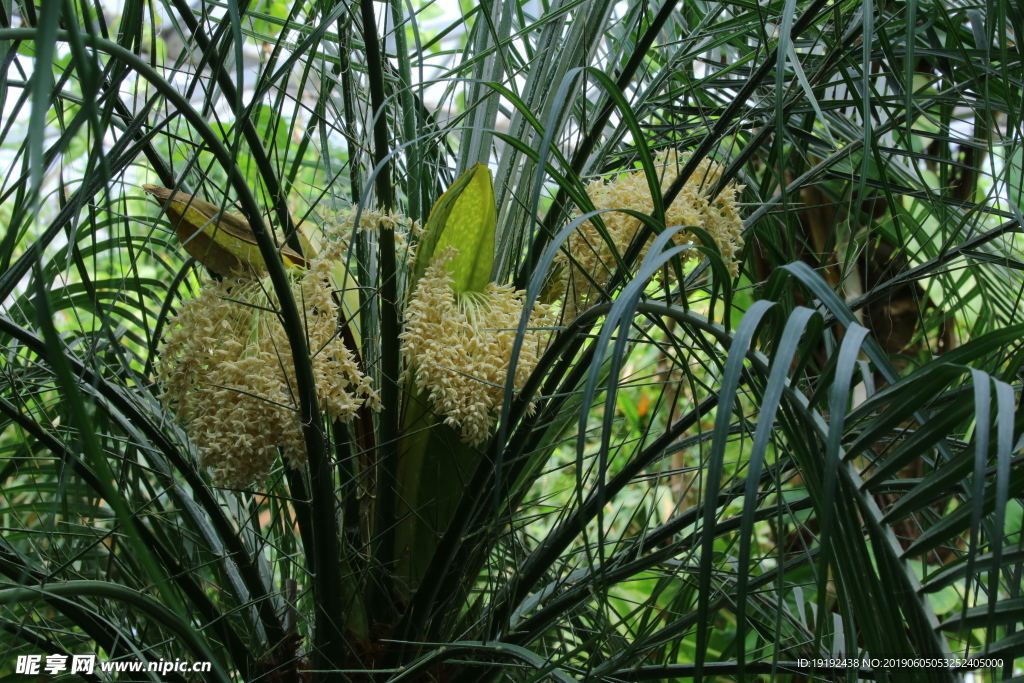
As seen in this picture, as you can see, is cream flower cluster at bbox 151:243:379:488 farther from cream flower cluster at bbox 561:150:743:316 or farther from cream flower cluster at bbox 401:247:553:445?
cream flower cluster at bbox 561:150:743:316

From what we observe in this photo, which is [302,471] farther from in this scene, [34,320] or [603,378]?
[34,320]

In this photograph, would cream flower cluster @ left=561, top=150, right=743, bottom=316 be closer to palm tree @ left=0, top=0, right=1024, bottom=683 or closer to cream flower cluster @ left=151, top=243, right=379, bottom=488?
palm tree @ left=0, top=0, right=1024, bottom=683

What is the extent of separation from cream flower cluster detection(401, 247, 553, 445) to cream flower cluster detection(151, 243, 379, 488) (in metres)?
0.05

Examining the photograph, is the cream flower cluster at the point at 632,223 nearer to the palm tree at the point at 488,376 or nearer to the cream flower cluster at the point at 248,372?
the palm tree at the point at 488,376

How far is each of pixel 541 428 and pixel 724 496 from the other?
7.0 inches

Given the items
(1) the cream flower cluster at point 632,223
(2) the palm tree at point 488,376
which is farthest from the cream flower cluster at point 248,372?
(1) the cream flower cluster at point 632,223

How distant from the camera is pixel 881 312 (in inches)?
80.1

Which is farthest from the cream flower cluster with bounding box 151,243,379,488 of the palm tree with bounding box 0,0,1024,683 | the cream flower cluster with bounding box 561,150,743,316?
the cream flower cluster with bounding box 561,150,743,316

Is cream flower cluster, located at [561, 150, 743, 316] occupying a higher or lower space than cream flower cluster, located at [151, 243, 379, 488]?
higher

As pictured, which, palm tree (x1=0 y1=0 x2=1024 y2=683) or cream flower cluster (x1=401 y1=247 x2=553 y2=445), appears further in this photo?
cream flower cluster (x1=401 y1=247 x2=553 y2=445)

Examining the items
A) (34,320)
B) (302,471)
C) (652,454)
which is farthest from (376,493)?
(34,320)

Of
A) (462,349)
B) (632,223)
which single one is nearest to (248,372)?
(462,349)

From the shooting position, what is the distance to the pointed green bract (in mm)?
571

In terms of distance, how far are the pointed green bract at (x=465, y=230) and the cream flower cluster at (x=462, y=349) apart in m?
0.02
